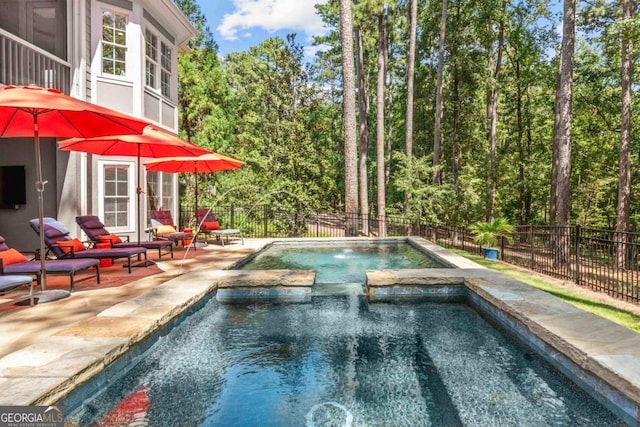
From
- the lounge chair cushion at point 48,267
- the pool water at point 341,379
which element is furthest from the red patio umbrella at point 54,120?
the pool water at point 341,379

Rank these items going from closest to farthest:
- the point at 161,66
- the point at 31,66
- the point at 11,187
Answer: the point at 31,66, the point at 11,187, the point at 161,66

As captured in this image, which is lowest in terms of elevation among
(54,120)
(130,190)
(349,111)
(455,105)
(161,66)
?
(130,190)

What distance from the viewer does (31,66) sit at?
8.56 m

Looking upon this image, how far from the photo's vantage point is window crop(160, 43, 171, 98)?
12605mm

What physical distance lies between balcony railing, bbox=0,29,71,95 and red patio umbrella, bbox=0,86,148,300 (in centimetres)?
316

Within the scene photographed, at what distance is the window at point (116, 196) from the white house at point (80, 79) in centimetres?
2

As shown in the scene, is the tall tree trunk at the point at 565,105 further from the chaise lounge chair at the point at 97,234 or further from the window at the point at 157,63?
the window at the point at 157,63

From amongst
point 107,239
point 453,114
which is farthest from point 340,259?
point 453,114

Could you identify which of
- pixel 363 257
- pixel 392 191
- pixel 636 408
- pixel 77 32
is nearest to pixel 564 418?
pixel 636 408

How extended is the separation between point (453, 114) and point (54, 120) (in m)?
21.0

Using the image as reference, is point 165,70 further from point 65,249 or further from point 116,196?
point 65,249

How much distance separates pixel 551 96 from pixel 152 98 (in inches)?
865

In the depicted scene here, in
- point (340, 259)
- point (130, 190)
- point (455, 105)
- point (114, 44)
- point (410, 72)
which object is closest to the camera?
point (340, 259)

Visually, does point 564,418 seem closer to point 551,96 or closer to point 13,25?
point 13,25
